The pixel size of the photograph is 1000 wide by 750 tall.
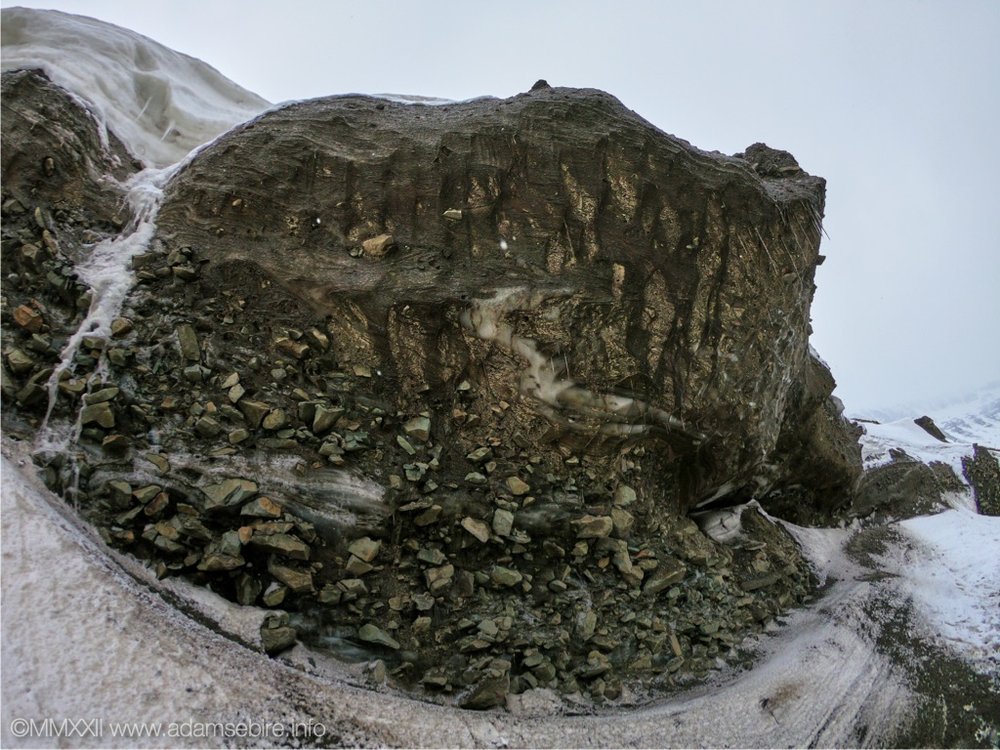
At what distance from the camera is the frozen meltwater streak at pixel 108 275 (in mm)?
3945

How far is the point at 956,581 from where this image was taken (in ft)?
22.5

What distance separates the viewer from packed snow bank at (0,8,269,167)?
244 inches

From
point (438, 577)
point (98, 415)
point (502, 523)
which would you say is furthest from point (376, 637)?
point (98, 415)

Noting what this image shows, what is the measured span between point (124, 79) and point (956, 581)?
1229cm

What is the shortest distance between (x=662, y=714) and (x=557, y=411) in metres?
2.52

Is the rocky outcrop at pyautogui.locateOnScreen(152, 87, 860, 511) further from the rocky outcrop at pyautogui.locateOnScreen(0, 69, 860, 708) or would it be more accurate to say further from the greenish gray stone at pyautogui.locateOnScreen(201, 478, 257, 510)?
the greenish gray stone at pyautogui.locateOnScreen(201, 478, 257, 510)

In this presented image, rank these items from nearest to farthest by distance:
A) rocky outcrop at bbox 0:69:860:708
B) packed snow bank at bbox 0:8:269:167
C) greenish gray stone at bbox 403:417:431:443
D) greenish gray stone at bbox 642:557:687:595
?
rocky outcrop at bbox 0:69:860:708
greenish gray stone at bbox 403:417:431:443
greenish gray stone at bbox 642:557:687:595
packed snow bank at bbox 0:8:269:167

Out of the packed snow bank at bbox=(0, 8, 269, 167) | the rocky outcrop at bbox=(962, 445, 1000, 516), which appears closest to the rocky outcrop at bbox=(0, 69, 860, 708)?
the packed snow bank at bbox=(0, 8, 269, 167)

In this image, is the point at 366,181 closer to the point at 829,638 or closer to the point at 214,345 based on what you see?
the point at 214,345

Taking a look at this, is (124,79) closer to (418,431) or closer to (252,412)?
(252,412)

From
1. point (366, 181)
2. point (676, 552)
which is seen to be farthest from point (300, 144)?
point (676, 552)

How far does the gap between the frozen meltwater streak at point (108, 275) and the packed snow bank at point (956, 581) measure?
819cm

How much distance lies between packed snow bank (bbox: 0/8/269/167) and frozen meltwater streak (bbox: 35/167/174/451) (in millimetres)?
1122

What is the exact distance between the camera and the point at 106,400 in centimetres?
404
